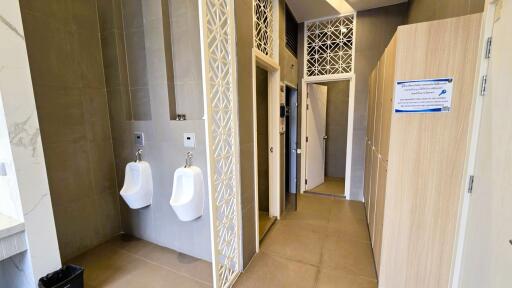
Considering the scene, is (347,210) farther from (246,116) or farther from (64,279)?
(64,279)

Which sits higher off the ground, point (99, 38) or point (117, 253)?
point (99, 38)

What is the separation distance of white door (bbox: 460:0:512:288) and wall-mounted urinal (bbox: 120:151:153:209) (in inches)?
106

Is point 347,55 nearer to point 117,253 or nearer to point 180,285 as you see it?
point 180,285

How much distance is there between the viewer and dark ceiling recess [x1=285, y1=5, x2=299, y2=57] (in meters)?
3.32

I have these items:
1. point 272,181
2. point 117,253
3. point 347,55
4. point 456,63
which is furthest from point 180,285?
point 347,55

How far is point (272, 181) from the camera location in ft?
10.1

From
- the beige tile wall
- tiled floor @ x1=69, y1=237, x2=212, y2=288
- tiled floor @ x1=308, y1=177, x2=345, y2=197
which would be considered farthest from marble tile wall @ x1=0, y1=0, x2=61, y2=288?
tiled floor @ x1=308, y1=177, x2=345, y2=197

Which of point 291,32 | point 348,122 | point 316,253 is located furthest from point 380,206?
point 291,32

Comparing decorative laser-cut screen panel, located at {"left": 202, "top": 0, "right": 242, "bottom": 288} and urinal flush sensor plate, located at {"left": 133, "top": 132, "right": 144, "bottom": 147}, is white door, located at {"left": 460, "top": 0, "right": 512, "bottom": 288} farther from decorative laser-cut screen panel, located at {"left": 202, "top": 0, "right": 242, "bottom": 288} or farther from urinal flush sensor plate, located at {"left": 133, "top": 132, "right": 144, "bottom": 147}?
urinal flush sensor plate, located at {"left": 133, "top": 132, "right": 144, "bottom": 147}

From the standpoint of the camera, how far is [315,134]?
13.9 ft

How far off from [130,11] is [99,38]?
0.55m

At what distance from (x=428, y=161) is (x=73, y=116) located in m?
3.17

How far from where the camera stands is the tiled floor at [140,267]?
203cm

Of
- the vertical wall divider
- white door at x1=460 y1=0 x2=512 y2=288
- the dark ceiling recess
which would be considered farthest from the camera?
the dark ceiling recess
